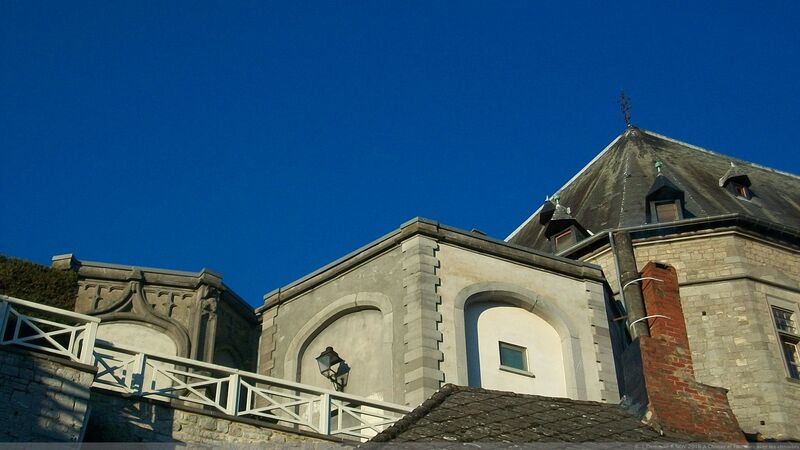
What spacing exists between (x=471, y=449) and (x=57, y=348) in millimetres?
5560

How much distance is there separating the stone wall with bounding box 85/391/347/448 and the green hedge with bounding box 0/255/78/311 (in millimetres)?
6530

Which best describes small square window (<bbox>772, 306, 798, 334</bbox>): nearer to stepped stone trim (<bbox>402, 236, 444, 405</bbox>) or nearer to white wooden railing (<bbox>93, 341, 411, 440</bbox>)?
stepped stone trim (<bbox>402, 236, 444, 405</bbox>)

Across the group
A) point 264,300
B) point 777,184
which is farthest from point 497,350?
point 777,184

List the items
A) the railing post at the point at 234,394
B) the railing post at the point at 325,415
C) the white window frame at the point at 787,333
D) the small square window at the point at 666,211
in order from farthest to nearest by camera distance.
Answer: the small square window at the point at 666,211
the white window frame at the point at 787,333
the railing post at the point at 325,415
the railing post at the point at 234,394

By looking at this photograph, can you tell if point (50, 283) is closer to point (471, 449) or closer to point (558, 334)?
point (558, 334)

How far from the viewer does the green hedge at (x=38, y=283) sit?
65.1 feet

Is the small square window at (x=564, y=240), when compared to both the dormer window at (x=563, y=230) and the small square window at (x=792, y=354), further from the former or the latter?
the small square window at (x=792, y=354)

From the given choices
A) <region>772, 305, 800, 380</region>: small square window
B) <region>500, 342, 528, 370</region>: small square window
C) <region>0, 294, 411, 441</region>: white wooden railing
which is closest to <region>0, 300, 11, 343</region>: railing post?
<region>0, 294, 411, 441</region>: white wooden railing

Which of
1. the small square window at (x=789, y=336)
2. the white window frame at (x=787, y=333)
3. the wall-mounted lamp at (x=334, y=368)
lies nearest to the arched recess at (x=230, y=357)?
the wall-mounted lamp at (x=334, y=368)

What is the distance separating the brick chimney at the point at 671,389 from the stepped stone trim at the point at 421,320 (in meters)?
3.98

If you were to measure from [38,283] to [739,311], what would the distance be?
13.7 metres

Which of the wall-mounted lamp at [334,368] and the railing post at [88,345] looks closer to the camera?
the railing post at [88,345]

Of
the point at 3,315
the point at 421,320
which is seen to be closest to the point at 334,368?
the point at 421,320

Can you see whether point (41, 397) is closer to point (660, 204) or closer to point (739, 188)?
point (660, 204)
